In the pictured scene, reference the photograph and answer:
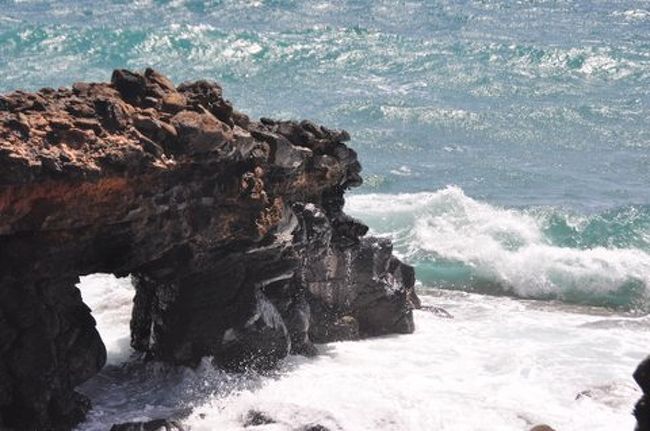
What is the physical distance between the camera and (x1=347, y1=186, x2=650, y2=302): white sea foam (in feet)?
105

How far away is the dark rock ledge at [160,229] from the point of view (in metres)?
15.0

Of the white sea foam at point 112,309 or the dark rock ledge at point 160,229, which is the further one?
the white sea foam at point 112,309

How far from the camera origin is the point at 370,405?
17938 mm

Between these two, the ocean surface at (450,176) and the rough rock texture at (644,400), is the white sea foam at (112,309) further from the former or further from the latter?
the rough rock texture at (644,400)

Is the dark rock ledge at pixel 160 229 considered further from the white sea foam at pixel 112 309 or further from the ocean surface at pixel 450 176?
the ocean surface at pixel 450 176

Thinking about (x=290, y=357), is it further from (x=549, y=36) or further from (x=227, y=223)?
(x=549, y=36)

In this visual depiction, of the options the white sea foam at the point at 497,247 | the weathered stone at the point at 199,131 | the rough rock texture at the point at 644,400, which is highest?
the weathered stone at the point at 199,131

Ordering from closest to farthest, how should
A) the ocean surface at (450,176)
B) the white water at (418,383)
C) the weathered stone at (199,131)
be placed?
the weathered stone at (199,131)
the white water at (418,383)
the ocean surface at (450,176)

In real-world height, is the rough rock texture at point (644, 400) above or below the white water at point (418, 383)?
above

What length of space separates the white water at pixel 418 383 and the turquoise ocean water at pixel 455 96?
6594mm

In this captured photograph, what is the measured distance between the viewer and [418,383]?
19.9 meters

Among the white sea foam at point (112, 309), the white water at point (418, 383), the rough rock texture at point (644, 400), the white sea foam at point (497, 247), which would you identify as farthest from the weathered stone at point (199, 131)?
the white sea foam at point (497, 247)

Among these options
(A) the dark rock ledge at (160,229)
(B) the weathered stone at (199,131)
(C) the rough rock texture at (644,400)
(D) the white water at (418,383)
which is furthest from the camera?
(D) the white water at (418,383)

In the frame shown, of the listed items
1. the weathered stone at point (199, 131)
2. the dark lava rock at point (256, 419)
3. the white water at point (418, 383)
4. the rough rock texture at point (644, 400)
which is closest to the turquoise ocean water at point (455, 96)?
the white water at point (418, 383)
